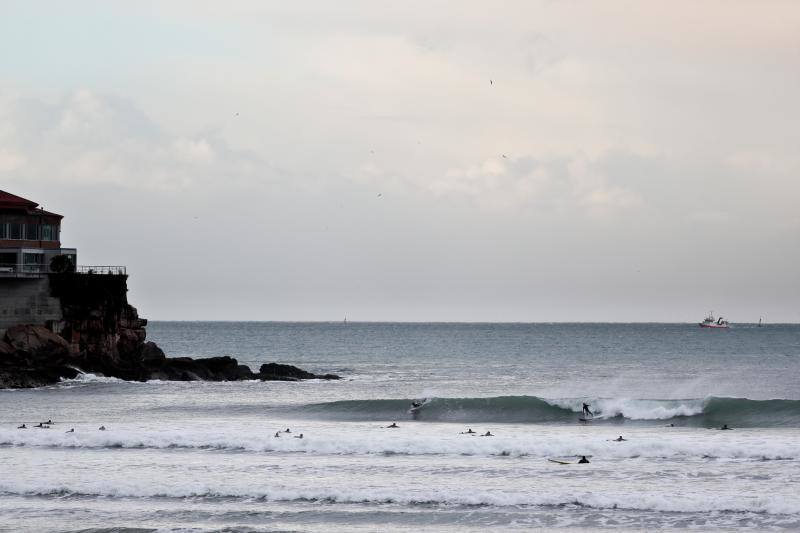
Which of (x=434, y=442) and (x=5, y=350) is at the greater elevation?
(x=5, y=350)

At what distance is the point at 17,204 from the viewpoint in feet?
192

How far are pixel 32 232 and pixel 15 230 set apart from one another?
39.2 inches

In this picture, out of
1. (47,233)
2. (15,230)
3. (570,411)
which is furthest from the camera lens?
(47,233)

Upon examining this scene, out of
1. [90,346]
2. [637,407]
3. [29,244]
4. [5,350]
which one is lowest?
[637,407]

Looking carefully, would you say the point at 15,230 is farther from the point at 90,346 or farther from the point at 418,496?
the point at 418,496

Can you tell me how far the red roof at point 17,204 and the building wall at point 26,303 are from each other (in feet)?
16.4

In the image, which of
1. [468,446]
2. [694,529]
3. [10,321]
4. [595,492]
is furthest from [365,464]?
[10,321]

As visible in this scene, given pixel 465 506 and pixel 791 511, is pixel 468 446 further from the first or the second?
pixel 791 511

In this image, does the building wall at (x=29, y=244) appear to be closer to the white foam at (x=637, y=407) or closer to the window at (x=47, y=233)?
the window at (x=47, y=233)

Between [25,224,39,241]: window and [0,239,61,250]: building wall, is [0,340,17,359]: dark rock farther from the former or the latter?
[25,224,39,241]: window

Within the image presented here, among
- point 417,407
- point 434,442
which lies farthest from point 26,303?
point 434,442

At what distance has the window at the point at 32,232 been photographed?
59.0 m

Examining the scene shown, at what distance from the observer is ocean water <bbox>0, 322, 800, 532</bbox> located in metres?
22.2

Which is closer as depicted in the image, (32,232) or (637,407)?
(637,407)
